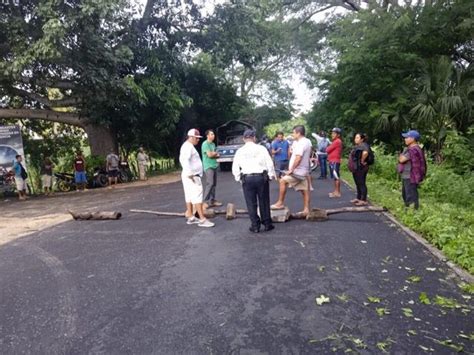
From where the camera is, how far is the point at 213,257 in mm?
5012

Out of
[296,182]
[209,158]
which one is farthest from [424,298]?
[209,158]

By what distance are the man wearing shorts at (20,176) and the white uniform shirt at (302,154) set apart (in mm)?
10456

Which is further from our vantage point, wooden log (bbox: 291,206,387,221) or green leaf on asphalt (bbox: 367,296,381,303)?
wooden log (bbox: 291,206,387,221)

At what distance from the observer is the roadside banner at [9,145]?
12961 millimetres

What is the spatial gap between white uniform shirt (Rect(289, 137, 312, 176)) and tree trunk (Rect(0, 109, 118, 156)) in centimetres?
1189

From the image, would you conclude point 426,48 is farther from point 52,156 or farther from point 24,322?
point 52,156

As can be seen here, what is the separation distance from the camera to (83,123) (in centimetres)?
1650

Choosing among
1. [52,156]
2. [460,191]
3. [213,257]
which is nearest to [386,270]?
[213,257]

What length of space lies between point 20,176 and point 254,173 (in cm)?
1057

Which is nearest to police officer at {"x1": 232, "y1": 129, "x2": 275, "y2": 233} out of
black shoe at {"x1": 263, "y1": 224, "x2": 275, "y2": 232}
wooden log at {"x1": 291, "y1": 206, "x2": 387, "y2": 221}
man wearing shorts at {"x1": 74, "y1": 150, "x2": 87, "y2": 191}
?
black shoe at {"x1": 263, "y1": 224, "x2": 275, "y2": 232}

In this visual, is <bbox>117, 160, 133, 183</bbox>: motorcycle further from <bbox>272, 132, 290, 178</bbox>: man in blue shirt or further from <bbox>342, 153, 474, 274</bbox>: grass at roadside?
<bbox>342, 153, 474, 274</bbox>: grass at roadside

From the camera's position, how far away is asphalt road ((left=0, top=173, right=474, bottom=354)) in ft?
9.81

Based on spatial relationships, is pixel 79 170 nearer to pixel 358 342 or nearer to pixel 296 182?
pixel 296 182

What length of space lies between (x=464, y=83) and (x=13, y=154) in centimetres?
1597
